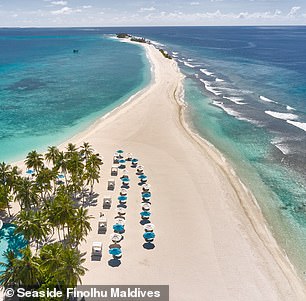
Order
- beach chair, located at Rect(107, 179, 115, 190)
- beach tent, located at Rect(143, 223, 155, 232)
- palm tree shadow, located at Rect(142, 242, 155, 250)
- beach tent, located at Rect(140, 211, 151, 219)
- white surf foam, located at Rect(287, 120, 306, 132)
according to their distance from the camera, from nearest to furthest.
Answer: palm tree shadow, located at Rect(142, 242, 155, 250), beach tent, located at Rect(143, 223, 155, 232), beach tent, located at Rect(140, 211, 151, 219), beach chair, located at Rect(107, 179, 115, 190), white surf foam, located at Rect(287, 120, 306, 132)

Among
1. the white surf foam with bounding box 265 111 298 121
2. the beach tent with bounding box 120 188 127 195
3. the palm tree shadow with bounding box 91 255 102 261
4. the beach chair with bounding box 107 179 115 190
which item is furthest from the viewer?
the white surf foam with bounding box 265 111 298 121

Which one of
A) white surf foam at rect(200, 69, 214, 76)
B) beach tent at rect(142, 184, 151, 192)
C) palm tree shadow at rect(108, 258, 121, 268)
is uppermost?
white surf foam at rect(200, 69, 214, 76)

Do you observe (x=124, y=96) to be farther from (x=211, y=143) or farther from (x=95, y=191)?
(x=95, y=191)

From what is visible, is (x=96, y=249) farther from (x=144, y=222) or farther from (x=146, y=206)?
(x=146, y=206)

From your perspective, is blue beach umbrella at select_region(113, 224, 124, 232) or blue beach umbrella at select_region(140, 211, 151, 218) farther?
blue beach umbrella at select_region(140, 211, 151, 218)

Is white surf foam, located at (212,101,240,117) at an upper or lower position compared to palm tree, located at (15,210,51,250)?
upper


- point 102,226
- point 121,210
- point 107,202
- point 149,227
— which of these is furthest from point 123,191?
point 149,227

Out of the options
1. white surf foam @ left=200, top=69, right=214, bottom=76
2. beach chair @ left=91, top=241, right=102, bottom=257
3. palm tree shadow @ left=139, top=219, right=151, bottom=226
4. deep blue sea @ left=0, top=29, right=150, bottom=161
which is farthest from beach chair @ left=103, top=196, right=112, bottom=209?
white surf foam @ left=200, top=69, right=214, bottom=76

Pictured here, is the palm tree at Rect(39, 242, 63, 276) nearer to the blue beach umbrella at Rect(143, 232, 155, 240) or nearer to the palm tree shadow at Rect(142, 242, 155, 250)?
the palm tree shadow at Rect(142, 242, 155, 250)
